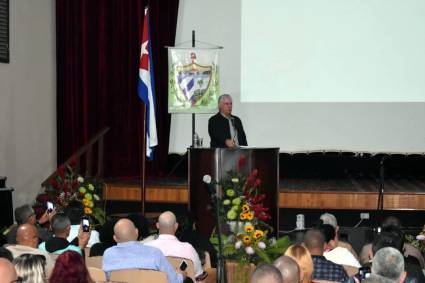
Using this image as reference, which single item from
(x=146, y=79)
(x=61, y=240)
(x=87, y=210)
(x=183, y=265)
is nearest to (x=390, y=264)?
(x=183, y=265)

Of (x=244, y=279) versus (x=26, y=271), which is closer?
(x=26, y=271)

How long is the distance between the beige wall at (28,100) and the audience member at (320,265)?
550 cm

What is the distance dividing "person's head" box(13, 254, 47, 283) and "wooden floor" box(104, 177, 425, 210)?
5.32 m

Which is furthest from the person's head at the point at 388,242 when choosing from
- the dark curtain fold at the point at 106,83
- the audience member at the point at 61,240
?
the dark curtain fold at the point at 106,83

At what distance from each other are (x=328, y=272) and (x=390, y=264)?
3.00 feet

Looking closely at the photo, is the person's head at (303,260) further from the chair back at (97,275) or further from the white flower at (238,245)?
the white flower at (238,245)

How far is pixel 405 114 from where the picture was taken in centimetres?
974

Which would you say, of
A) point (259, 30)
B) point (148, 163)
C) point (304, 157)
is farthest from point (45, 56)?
point (304, 157)

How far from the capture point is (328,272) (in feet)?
14.8

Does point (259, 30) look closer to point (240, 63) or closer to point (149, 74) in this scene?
point (240, 63)

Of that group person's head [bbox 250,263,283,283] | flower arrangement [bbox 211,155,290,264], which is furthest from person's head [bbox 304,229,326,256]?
person's head [bbox 250,263,283,283]

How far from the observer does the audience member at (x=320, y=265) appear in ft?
14.7

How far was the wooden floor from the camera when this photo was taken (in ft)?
27.5

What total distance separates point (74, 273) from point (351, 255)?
8.28 feet
